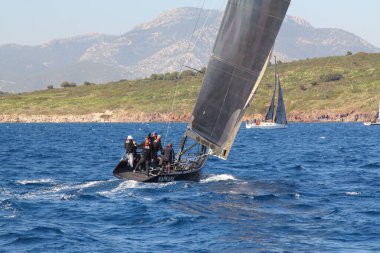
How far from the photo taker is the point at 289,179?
42.0 meters

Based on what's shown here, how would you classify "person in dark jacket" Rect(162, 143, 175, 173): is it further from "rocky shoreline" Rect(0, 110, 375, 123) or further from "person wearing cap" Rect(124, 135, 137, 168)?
"rocky shoreline" Rect(0, 110, 375, 123)

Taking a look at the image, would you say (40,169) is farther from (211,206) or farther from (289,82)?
(289,82)

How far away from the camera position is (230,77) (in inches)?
1502

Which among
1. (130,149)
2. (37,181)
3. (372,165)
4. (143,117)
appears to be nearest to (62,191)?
(37,181)

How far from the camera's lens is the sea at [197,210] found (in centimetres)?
2369

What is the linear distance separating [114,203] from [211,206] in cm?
424

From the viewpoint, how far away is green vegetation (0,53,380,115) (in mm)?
155125

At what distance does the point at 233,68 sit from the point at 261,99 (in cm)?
12291

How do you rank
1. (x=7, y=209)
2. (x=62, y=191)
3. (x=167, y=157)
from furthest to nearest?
(x=167, y=157), (x=62, y=191), (x=7, y=209)

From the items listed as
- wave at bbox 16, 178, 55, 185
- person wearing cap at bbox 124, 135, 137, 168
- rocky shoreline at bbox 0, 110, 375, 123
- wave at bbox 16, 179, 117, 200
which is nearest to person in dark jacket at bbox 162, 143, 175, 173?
person wearing cap at bbox 124, 135, 137, 168

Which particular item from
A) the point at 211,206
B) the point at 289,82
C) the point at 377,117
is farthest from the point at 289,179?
the point at 289,82

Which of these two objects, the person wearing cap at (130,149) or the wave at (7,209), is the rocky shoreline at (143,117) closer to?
the person wearing cap at (130,149)

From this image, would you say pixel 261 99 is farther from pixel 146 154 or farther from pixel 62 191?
pixel 62 191

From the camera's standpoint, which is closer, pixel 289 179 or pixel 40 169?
pixel 289 179
